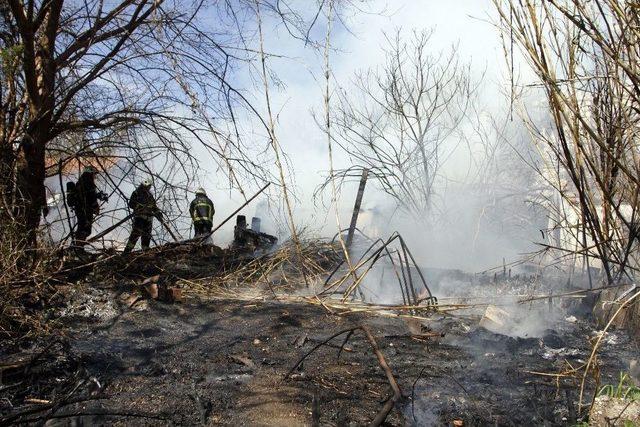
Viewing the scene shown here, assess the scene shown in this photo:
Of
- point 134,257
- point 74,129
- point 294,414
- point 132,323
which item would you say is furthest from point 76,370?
point 74,129

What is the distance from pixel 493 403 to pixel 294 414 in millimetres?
1433

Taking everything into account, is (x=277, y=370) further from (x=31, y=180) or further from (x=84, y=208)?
(x=31, y=180)

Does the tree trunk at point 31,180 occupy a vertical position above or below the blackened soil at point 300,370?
above

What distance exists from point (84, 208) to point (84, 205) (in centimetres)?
70

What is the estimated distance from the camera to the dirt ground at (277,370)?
3275mm

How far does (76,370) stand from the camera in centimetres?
381

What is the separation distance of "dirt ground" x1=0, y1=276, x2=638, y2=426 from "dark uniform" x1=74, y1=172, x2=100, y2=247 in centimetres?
80

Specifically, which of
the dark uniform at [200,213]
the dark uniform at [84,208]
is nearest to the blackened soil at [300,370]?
the dark uniform at [84,208]

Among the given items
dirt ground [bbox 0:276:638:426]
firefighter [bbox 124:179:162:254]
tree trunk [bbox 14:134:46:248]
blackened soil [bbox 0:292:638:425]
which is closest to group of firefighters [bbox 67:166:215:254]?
firefighter [bbox 124:179:162:254]

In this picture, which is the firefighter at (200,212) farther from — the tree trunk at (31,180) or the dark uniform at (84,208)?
the tree trunk at (31,180)

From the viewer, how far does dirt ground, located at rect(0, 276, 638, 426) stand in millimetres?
3275

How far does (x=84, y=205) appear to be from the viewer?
667cm

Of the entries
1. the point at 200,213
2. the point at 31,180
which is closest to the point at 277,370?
the point at 31,180

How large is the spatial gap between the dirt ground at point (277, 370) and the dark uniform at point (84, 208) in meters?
0.80
